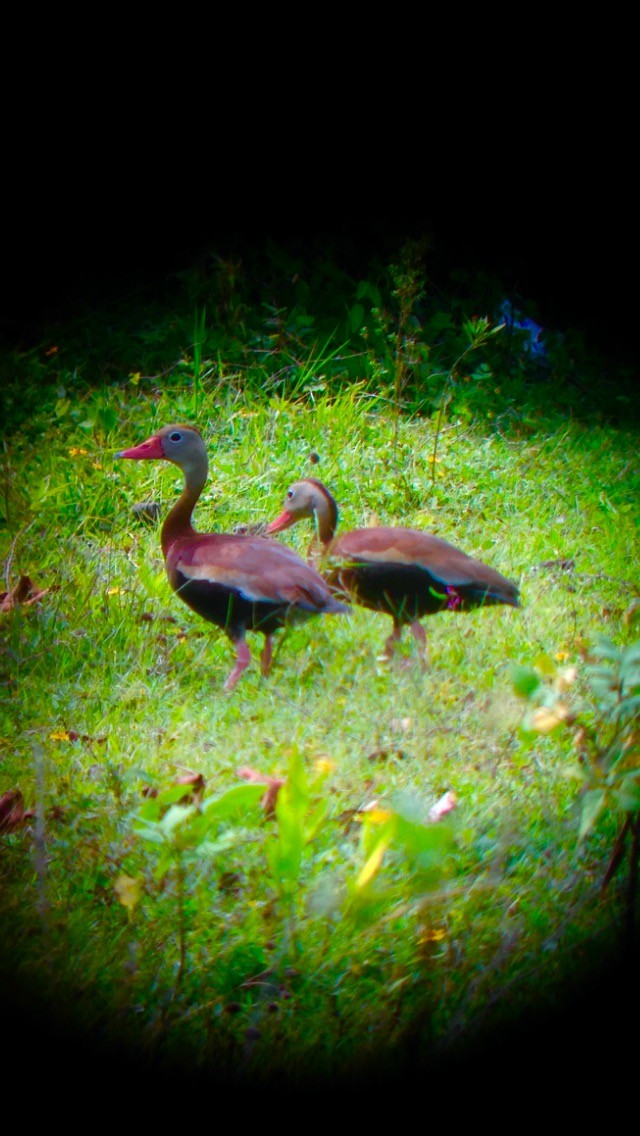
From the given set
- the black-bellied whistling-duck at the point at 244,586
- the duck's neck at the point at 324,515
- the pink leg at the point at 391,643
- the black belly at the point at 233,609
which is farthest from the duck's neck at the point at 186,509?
the pink leg at the point at 391,643

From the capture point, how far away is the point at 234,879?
2.35 metres

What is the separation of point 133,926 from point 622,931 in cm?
93

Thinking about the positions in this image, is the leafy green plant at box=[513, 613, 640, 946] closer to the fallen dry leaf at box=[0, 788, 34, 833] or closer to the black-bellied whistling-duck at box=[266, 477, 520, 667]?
the black-bellied whistling-duck at box=[266, 477, 520, 667]

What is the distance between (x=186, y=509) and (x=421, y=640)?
0.86m

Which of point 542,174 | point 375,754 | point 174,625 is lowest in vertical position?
point 174,625

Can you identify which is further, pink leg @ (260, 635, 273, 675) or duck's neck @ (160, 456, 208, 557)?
duck's neck @ (160, 456, 208, 557)

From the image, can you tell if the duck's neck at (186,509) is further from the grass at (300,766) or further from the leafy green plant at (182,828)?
the leafy green plant at (182,828)

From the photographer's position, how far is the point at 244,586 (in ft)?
10.5

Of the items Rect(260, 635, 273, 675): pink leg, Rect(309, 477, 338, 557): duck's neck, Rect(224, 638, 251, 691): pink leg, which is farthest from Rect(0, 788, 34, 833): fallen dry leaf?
Rect(309, 477, 338, 557): duck's neck

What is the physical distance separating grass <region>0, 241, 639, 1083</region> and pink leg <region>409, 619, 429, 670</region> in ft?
0.11

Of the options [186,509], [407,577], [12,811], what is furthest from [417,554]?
[12,811]

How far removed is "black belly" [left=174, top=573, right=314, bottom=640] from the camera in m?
3.22

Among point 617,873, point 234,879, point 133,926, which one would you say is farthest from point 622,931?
point 133,926

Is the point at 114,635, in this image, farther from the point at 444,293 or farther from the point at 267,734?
the point at 444,293
